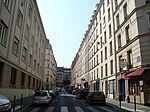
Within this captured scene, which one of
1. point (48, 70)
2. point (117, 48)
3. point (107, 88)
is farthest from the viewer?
point (48, 70)

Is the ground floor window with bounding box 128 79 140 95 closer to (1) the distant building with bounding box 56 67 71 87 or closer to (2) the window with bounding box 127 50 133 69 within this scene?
(2) the window with bounding box 127 50 133 69

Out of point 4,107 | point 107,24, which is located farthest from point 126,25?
point 4,107

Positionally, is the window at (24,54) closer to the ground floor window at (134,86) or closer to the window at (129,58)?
the window at (129,58)

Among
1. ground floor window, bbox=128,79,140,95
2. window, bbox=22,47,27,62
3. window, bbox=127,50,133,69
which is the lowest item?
ground floor window, bbox=128,79,140,95

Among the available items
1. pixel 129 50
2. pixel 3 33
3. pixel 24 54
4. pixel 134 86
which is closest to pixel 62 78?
pixel 24 54

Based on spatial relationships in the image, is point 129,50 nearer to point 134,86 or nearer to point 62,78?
point 134,86

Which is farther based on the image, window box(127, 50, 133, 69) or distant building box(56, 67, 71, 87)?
distant building box(56, 67, 71, 87)

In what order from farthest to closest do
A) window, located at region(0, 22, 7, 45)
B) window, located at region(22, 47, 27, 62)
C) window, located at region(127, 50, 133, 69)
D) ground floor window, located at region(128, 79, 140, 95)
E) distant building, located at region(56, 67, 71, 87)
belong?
distant building, located at region(56, 67, 71, 87)
window, located at region(22, 47, 27, 62)
window, located at region(127, 50, 133, 69)
ground floor window, located at region(128, 79, 140, 95)
window, located at region(0, 22, 7, 45)

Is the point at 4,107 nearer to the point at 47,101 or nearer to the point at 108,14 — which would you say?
the point at 47,101

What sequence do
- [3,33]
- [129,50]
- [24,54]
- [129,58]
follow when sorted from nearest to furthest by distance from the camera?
[3,33] < [129,50] < [129,58] < [24,54]

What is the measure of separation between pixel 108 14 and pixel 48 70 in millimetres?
45813

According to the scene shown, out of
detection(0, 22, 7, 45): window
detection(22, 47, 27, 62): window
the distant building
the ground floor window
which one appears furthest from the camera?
the distant building

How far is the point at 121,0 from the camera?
23.8m

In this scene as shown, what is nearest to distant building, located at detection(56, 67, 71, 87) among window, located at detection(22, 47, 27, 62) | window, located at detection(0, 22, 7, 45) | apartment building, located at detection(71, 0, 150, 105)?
window, located at detection(22, 47, 27, 62)
